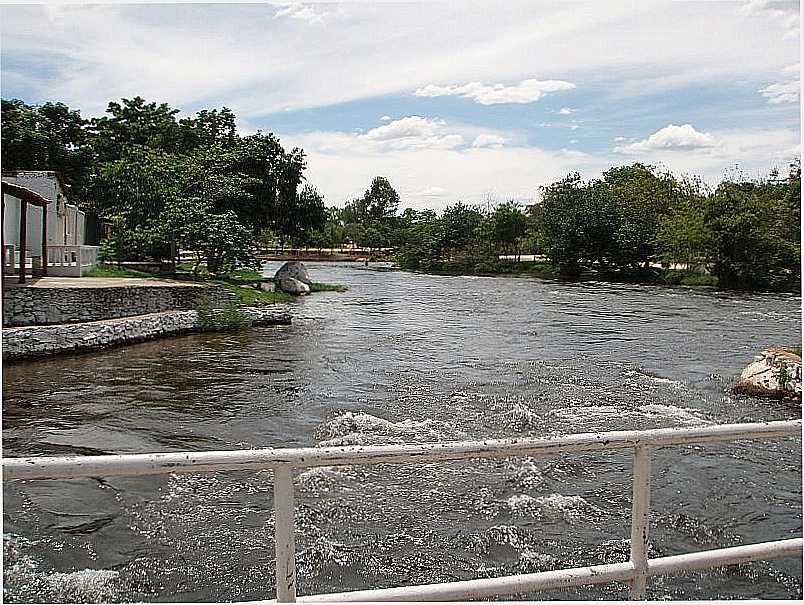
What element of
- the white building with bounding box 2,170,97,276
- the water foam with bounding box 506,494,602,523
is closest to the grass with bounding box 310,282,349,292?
the white building with bounding box 2,170,97,276

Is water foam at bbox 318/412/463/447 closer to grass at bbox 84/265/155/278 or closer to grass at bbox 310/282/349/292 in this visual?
grass at bbox 84/265/155/278

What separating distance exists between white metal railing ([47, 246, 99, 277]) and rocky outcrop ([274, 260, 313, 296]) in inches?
144

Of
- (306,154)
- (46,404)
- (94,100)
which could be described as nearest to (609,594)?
(46,404)

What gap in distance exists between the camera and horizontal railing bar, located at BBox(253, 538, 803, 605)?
1207 millimetres

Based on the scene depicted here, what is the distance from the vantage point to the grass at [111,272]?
37.4ft

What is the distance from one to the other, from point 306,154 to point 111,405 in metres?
10.6

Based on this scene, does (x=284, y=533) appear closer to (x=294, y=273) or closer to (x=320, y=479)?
(x=320, y=479)

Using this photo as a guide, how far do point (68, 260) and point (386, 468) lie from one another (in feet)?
27.2

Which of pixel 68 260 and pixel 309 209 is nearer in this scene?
pixel 68 260

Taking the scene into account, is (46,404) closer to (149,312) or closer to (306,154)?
(149,312)

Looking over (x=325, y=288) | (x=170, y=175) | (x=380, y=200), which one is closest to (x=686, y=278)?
(x=325, y=288)

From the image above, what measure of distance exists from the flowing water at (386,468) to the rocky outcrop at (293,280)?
4.45 meters

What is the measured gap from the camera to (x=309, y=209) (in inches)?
631

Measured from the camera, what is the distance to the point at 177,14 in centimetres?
487
